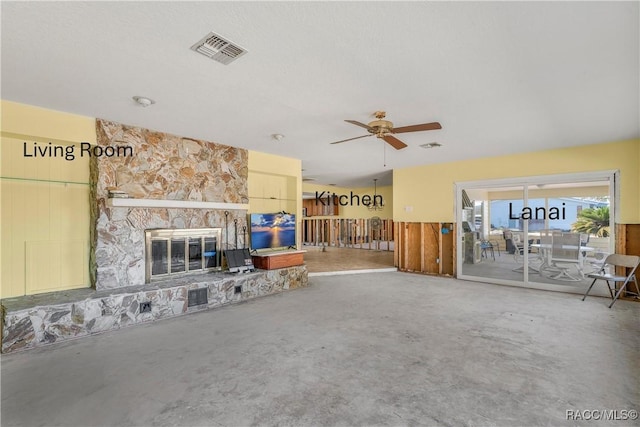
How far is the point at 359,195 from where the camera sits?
11.8 metres

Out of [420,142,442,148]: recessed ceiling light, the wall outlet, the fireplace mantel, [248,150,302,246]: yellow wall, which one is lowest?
the wall outlet

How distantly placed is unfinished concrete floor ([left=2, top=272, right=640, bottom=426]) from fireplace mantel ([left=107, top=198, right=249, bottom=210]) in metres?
1.54

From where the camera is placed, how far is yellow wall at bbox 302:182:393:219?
10.8m

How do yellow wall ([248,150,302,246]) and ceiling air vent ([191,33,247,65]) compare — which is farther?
yellow wall ([248,150,302,246])

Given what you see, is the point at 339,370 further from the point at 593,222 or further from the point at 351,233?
the point at 351,233

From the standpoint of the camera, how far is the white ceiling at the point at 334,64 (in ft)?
5.98

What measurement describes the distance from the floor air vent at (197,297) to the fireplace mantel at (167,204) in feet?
4.07

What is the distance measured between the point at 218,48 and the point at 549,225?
6309mm

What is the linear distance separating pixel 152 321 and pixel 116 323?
38 cm

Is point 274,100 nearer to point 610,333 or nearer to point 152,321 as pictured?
point 152,321

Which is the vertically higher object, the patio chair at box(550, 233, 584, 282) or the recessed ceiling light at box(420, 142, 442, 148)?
the recessed ceiling light at box(420, 142, 442, 148)

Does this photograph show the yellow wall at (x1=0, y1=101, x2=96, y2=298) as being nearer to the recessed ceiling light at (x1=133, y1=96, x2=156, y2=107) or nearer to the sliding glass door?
the recessed ceiling light at (x1=133, y1=96, x2=156, y2=107)

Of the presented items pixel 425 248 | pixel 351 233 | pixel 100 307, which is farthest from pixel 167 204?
pixel 351 233

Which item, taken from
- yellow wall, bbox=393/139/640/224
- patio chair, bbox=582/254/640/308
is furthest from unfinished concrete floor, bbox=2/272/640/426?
yellow wall, bbox=393/139/640/224
